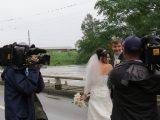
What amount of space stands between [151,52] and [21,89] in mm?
1940

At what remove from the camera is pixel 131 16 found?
1030 inches

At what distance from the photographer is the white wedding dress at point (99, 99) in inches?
324

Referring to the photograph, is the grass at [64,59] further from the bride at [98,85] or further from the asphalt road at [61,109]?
the bride at [98,85]

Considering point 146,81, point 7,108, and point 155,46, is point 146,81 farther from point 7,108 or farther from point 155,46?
point 7,108

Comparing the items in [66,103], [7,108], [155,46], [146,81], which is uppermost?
[155,46]

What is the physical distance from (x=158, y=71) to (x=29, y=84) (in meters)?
1.80

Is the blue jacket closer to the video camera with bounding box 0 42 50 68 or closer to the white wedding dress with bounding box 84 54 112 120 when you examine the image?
the video camera with bounding box 0 42 50 68

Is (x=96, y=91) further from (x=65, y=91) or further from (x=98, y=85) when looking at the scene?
(x=65, y=91)

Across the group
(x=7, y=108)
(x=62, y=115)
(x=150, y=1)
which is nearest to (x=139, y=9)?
(x=150, y=1)

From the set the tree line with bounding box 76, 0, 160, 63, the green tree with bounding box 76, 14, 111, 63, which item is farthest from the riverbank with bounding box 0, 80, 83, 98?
the green tree with bounding box 76, 14, 111, 63

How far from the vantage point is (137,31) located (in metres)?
24.7

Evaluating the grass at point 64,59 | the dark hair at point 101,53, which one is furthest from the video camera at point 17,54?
the grass at point 64,59

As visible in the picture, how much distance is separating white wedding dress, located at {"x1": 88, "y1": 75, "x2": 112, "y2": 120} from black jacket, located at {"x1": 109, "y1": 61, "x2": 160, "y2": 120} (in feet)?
12.0

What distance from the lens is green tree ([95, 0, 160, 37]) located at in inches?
941
